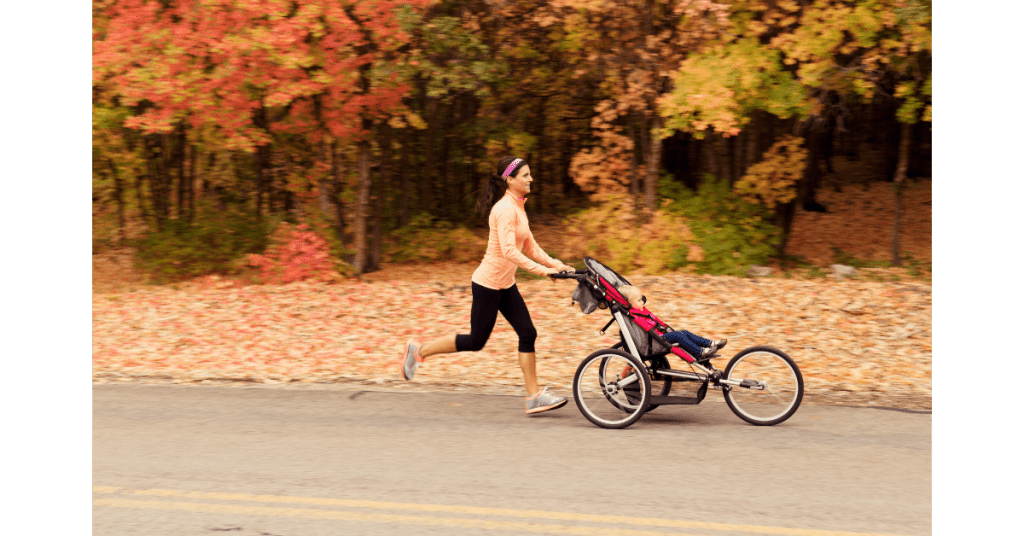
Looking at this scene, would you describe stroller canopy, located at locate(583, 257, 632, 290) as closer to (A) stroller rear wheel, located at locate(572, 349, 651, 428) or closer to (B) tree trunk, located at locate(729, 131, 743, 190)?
(A) stroller rear wheel, located at locate(572, 349, 651, 428)

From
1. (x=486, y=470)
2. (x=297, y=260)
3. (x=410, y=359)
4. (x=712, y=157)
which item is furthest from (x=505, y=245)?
(x=712, y=157)

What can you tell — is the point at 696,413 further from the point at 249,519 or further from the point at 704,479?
the point at 249,519

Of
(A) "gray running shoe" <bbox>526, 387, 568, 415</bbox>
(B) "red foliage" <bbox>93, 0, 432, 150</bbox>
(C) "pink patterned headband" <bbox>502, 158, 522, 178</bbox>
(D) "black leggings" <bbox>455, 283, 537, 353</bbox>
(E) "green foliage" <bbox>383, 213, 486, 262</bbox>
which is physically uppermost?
(B) "red foliage" <bbox>93, 0, 432, 150</bbox>

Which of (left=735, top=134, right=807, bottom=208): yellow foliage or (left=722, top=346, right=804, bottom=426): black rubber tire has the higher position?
(left=735, top=134, right=807, bottom=208): yellow foliage

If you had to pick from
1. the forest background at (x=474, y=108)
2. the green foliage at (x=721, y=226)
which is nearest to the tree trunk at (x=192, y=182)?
the forest background at (x=474, y=108)

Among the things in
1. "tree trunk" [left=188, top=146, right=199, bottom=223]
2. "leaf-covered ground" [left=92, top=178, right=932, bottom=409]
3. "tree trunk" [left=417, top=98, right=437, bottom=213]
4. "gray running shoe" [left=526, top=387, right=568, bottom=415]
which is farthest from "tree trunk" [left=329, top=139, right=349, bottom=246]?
"gray running shoe" [left=526, top=387, right=568, bottom=415]

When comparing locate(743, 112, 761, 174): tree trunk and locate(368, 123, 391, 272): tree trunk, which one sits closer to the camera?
locate(368, 123, 391, 272): tree trunk

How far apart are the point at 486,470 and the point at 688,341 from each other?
2149 millimetres

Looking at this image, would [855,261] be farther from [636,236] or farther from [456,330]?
[456,330]

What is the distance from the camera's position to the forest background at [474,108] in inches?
496

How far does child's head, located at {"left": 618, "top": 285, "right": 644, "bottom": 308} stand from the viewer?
6930 mm

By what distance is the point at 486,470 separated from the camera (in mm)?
5703

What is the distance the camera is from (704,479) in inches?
216

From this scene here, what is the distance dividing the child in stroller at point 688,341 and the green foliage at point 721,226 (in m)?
→ 7.27
